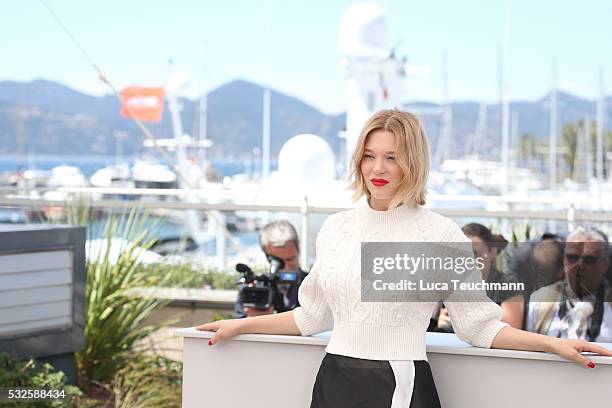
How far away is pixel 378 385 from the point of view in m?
2.31

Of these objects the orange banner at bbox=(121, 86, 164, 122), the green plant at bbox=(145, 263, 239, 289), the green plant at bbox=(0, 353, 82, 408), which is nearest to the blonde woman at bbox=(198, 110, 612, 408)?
the green plant at bbox=(0, 353, 82, 408)

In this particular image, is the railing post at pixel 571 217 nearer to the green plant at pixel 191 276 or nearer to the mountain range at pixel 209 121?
the green plant at pixel 191 276

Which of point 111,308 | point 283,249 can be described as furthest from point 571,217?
point 111,308

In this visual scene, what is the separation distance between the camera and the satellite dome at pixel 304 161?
767 centimetres

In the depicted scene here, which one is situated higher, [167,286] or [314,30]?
[314,30]

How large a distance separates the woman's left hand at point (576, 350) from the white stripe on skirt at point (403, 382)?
0.33 metres

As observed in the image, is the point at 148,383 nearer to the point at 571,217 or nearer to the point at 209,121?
the point at 571,217

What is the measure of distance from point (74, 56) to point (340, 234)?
5072 inches

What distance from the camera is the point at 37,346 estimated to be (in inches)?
188

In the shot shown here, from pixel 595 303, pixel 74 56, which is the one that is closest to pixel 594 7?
pixel 74 56

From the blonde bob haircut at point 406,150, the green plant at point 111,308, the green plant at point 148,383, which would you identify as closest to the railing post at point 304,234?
the green plant at point 111,308

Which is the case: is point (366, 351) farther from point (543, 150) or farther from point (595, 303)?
point (543, 150)

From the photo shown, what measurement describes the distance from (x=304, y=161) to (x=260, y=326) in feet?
16.6

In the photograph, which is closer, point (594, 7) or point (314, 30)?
point (594, 7)
